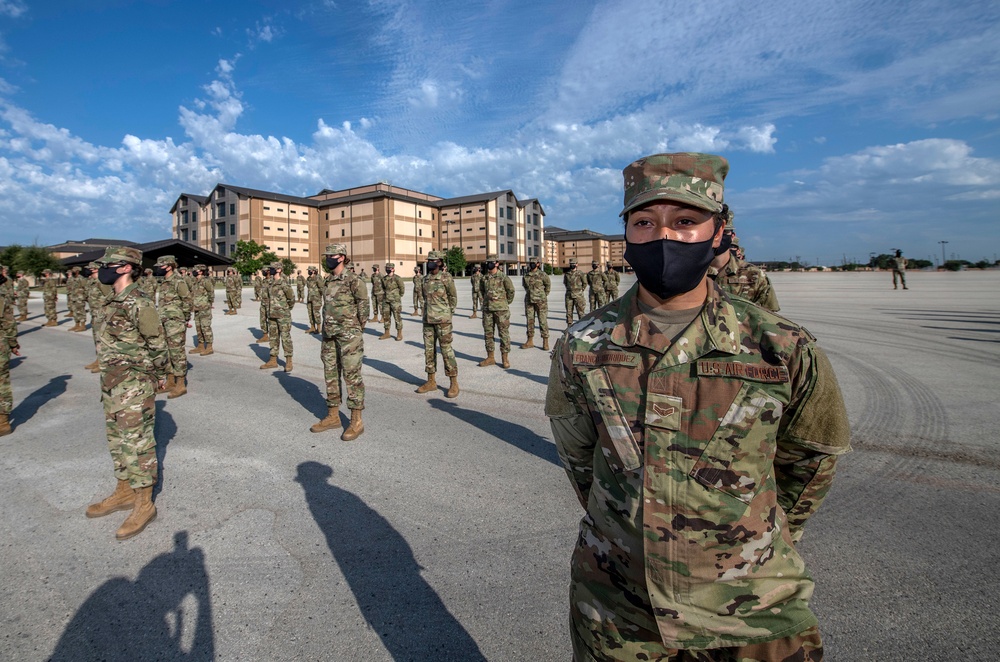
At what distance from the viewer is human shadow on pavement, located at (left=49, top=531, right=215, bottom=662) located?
2.61 meters

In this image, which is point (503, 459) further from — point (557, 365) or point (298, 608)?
point (557, 365)

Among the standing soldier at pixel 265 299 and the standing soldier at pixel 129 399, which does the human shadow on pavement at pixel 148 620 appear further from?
the standing soldier at pixel 265 299

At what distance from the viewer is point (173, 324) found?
9.16 m

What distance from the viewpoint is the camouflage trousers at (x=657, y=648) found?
1407mm

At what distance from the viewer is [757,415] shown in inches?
56.8

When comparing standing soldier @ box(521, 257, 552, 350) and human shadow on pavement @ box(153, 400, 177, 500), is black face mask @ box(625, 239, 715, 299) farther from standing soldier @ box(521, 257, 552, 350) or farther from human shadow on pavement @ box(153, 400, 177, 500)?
standing soldier @ box(521, 257, 552, 350)

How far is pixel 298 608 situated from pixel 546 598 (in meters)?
1.48

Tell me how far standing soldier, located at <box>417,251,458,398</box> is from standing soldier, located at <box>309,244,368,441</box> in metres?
1.83

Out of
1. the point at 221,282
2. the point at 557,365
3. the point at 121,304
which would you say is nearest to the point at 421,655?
the point at 557,365

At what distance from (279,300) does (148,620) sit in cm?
846

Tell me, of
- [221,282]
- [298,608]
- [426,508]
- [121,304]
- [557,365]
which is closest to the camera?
[557,365]

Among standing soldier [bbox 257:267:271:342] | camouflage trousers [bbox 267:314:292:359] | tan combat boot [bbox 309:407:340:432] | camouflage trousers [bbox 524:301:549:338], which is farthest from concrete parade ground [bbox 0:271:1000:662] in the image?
camouflage trousers [bbox 524:301:549:338]

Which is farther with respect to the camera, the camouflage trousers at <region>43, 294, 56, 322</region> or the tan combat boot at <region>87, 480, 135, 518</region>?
the camouflage trousers at <region>43, 294, 56, 322</region>

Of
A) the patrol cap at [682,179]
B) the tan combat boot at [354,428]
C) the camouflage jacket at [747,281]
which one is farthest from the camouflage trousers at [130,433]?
the camouflage jacket at [747,281]
